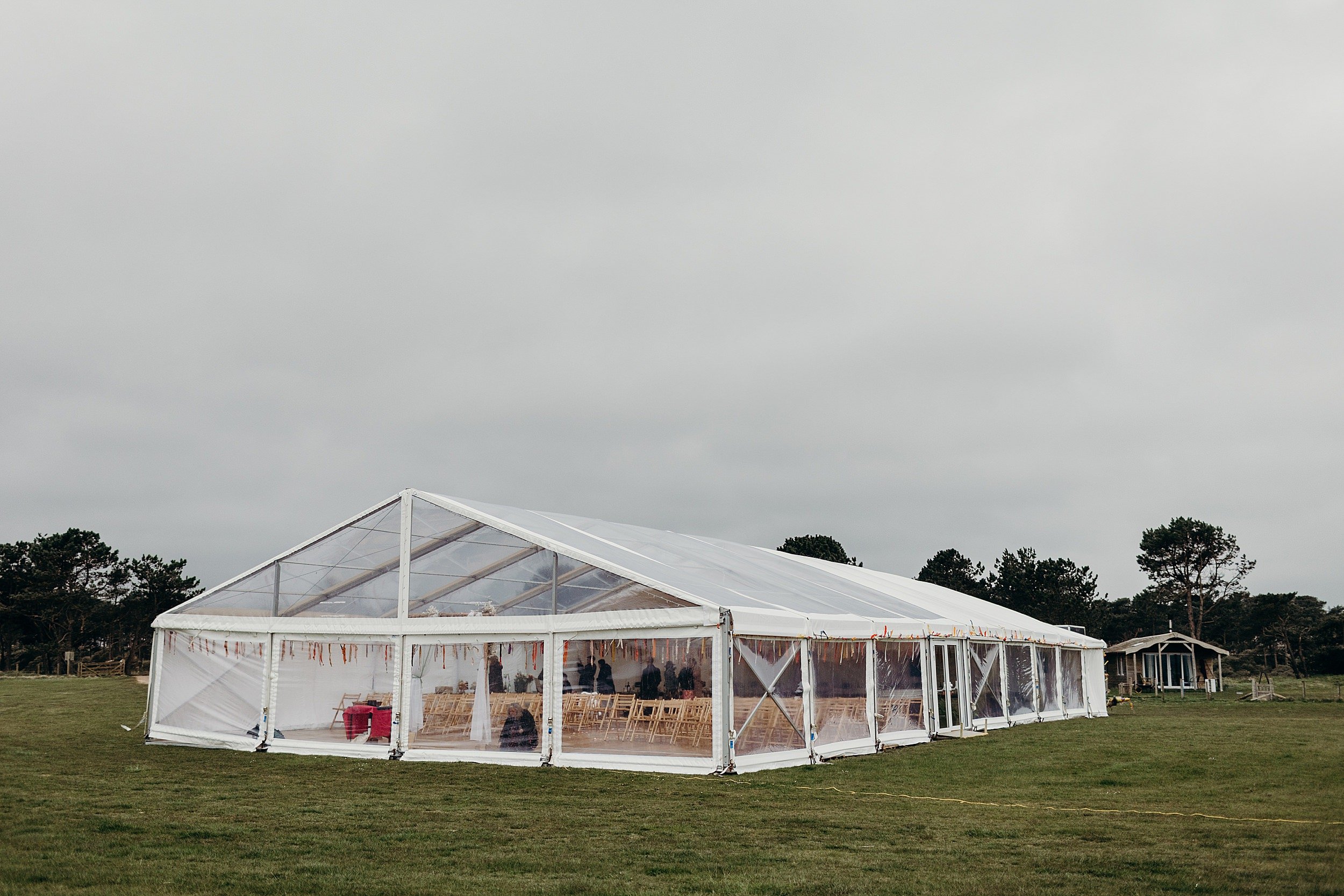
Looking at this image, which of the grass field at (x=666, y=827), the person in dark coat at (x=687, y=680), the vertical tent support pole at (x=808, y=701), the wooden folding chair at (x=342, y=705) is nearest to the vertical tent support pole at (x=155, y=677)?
the grass field at (x=666, y=827)

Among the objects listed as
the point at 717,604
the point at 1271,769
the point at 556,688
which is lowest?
the point at 1271,769

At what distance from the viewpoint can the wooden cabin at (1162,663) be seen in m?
39.3

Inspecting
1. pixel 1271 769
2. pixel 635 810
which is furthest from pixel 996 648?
pixel 635 810

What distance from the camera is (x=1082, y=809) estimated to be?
8.92m

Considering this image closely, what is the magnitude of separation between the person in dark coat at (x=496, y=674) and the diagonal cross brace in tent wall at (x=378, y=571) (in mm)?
1721

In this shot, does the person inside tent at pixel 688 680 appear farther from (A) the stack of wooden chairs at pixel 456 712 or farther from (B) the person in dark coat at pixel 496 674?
(B) the person in dark coat at pixel 496 674

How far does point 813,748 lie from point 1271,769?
5.27 meters

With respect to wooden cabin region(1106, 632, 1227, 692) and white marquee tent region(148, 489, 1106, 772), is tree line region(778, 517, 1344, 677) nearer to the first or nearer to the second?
wooden cabin region(1106, 632, 1227, 692)

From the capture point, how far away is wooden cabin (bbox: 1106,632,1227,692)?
39344mm

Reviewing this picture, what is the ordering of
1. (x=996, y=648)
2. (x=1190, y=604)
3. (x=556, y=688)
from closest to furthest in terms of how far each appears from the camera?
1. (x=556, y=688)
2. (x=996, y=648)
3. (x=1190, y=604)

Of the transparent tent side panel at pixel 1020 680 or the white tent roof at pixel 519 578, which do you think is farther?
the transparent tent side panel at pixel 1020 680

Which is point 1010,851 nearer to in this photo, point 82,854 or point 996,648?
point 82,854

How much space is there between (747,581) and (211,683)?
822cm

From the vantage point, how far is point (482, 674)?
1346cm
